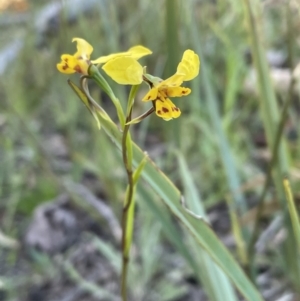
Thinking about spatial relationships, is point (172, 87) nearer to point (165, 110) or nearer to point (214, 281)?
point (165, 110)

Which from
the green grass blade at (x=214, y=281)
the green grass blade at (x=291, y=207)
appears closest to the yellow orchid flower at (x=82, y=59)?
the green grass blade at (x=291, y=207)

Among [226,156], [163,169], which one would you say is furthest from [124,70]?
[163,169]

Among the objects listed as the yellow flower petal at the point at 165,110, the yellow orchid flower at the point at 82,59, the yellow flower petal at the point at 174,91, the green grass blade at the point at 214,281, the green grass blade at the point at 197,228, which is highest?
the yellow orchid flower at the point at 82,59

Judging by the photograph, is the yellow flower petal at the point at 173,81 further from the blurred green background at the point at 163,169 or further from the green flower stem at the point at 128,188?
the blurred green background at the point at 163,169

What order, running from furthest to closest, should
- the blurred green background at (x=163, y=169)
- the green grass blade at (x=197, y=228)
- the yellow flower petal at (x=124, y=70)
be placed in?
the blurred green background at (x=163, y=169) < the green grass blade at (x=197, y=228) < the yellow flower petal at (x=124, y=70)

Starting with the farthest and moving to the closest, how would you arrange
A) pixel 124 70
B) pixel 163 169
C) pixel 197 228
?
pixel 163 169 → pixel 197 228 → pixel 124 70

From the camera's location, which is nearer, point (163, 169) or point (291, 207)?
point (291, 207)
